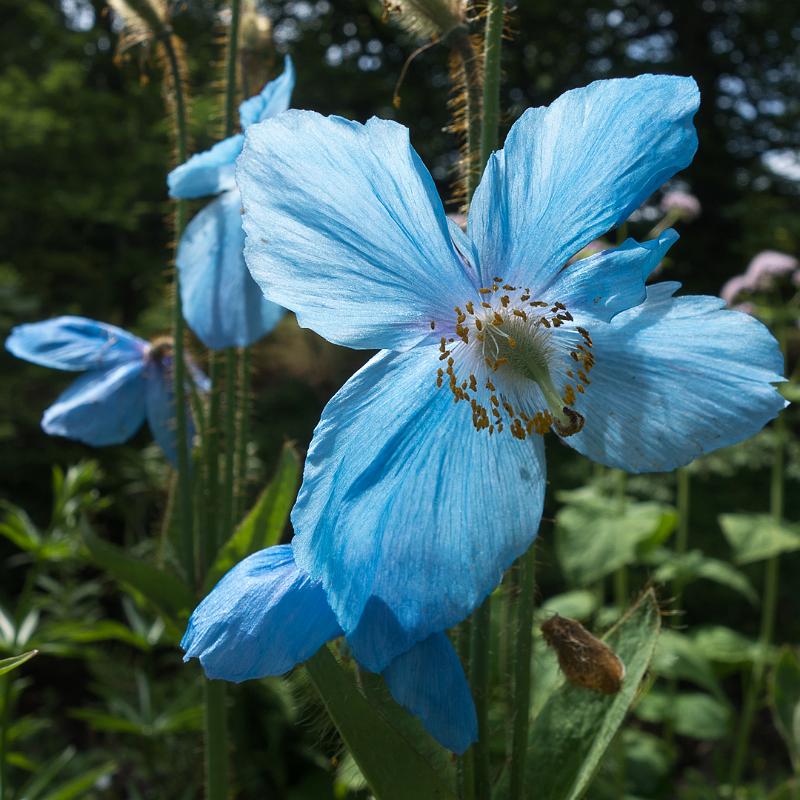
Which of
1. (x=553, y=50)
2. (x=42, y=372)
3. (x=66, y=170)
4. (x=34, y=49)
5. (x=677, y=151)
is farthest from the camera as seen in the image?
(x=553, y=50)

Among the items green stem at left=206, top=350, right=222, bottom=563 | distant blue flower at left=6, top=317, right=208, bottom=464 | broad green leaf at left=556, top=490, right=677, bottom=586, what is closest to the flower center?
green stem at left=206, top=350, right=222, bottom=563

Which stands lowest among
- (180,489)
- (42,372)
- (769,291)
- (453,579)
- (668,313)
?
(42,372)

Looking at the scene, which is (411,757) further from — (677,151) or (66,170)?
(66,170)

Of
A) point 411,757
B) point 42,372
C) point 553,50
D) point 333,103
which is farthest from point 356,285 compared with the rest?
point 553,50

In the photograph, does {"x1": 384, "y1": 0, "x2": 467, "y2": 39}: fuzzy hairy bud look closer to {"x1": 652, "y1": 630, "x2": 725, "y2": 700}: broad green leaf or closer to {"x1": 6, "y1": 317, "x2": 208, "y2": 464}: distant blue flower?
{"x1": 6, "y1": 317, "x2": 208, "y2": 464}: distant blue flower

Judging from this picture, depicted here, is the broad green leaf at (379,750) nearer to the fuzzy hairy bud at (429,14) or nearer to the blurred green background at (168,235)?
the blurred green background at (168,235)

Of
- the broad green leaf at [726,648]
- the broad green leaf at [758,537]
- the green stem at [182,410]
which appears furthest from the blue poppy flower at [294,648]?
the broad green leaf at [726,648]

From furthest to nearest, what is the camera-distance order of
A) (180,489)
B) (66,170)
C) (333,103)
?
(333,103) → (66,170) → (180,489)
